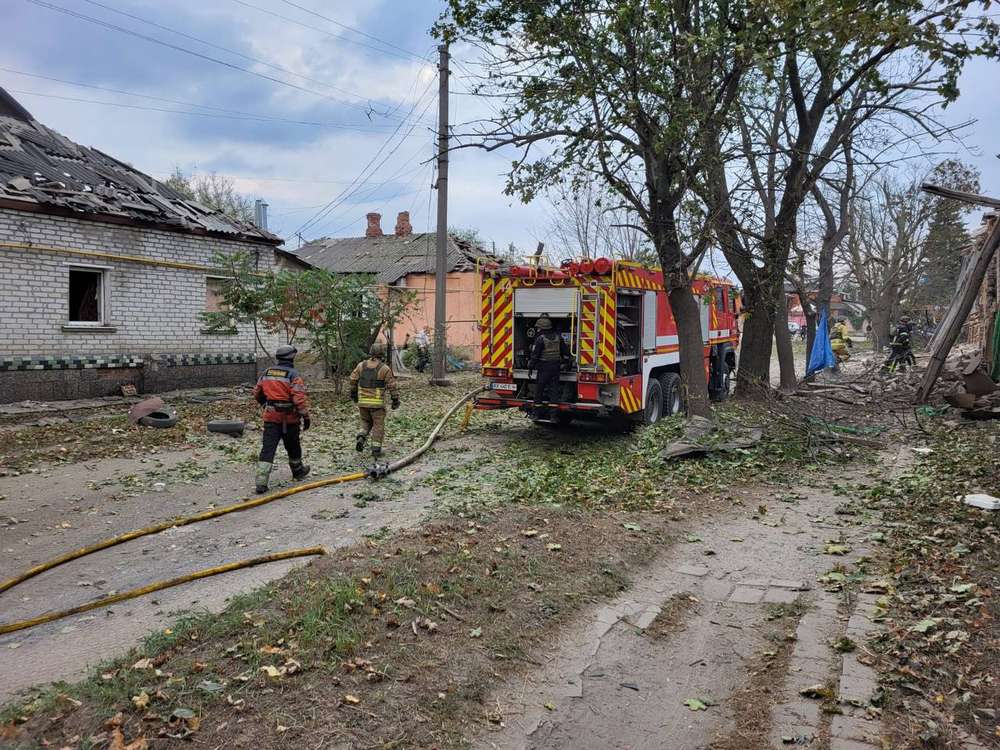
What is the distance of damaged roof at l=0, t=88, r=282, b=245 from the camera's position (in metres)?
13.7

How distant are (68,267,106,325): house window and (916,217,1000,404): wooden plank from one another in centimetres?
1614

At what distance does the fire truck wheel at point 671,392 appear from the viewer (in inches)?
536

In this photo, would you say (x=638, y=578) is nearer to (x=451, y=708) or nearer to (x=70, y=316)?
(x=451, y=708)

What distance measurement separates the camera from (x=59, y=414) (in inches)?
507

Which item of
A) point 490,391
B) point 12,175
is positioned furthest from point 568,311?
point 12,175

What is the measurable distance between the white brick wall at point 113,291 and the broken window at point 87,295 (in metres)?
0.23

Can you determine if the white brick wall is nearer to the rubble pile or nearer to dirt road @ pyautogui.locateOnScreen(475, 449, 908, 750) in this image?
A: dirt road @ pyautogui.locateOnScreen(475, 449, 908, 750)

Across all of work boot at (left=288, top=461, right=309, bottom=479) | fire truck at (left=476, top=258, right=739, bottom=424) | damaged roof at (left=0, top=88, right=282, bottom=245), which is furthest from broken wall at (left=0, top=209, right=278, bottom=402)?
work boot at (left=288, top=461, right=309, bottom=479)

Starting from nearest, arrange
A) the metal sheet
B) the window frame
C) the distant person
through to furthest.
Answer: the metal sheet → the window frame → the distant person

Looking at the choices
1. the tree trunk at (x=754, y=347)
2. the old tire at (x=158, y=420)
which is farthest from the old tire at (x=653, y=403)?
the old tire at (x=158, y=420)

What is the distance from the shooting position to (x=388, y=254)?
33.0 m

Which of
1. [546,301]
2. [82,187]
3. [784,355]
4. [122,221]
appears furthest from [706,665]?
[784,355]

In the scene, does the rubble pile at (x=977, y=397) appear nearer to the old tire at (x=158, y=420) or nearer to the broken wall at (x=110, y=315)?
the old tire at (x=158, y=420)

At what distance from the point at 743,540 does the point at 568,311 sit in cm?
526
